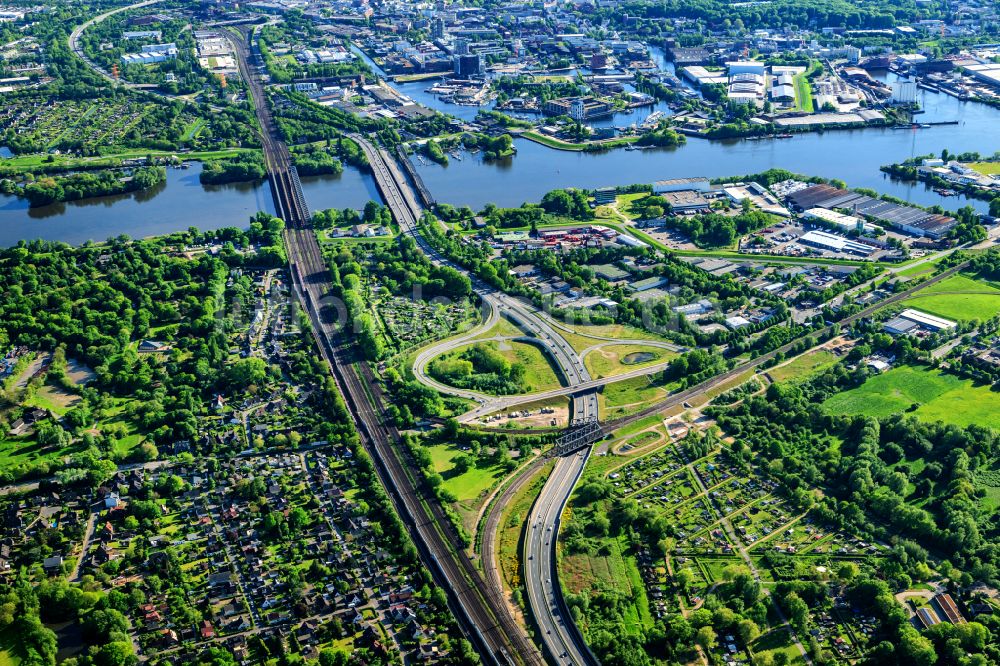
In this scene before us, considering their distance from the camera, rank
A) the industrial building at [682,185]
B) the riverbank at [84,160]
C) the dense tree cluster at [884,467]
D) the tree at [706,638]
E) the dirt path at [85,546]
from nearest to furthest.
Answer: the tree at [706,638]
the dirt path at [85,546]
the dense tree cluster at [884,467]
the industrial building at [682,185]
the riverbank at [84,160]

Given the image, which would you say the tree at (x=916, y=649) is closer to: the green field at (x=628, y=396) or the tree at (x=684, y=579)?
the tree at (x=684, y=579)

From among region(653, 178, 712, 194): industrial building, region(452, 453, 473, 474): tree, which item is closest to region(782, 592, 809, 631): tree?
region(452, 453, 473, 474): tree

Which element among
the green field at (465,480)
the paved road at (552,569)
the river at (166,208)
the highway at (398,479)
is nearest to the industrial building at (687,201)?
the river at (166,208)

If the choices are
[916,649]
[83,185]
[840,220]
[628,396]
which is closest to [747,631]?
[916,649]

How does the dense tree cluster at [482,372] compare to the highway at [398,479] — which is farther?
the dense tree cluster at [482,372]

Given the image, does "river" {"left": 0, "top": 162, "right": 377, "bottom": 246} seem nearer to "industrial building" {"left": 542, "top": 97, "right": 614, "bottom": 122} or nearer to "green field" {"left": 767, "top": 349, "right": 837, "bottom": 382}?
"industrial building" {"left": 542, "top": 97, "right": 614, "bottom": 122}

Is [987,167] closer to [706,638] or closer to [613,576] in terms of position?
[613,576]
